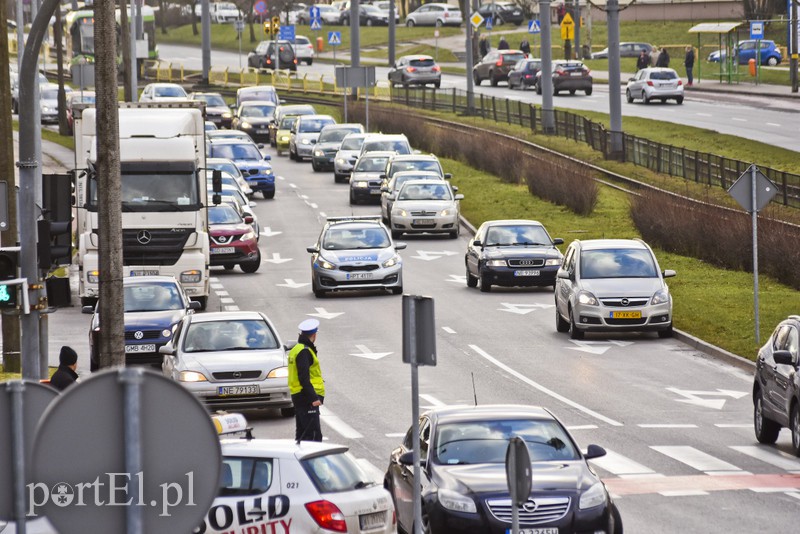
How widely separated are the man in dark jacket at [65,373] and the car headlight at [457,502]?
5147mm

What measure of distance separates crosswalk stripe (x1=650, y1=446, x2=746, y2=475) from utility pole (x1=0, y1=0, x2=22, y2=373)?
33.3 ft

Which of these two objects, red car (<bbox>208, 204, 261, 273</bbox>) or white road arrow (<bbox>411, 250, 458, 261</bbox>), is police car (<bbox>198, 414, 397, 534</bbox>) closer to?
red car (<bbox>208, 204, 261, 273</bbox>)

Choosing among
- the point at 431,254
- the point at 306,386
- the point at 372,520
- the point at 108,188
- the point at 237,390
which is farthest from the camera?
the point at 431,254

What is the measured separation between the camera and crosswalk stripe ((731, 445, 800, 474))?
61.9ft

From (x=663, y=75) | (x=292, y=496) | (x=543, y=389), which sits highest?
(x=663, y=75)

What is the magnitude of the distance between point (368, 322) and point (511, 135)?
3219 cm

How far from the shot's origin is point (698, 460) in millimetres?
19156

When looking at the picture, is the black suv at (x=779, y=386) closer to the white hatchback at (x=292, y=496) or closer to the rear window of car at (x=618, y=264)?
the white hatchback at (x=292, y=496)

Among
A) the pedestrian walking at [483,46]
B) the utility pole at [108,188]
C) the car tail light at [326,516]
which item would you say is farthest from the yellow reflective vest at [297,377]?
the pedestrian walking at [483,46]

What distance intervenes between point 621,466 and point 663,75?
5825 centimetres

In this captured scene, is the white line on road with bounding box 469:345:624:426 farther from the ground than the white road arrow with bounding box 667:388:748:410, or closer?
farther from the ground

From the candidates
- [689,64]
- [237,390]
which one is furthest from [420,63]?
[237,390]

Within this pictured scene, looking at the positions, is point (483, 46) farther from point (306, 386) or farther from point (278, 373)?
point (306, 386)

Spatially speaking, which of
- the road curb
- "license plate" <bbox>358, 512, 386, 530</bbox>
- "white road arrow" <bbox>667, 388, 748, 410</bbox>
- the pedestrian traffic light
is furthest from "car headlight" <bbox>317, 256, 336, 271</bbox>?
"license plate" <bbox>358, 512, 386, 530</bbox>
